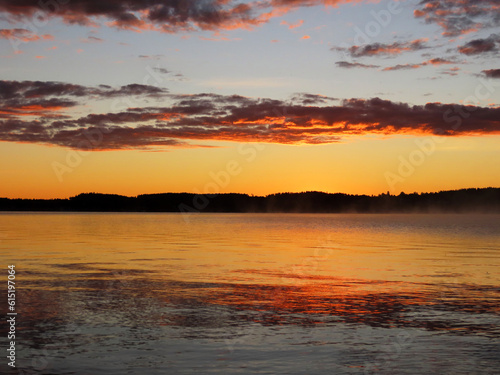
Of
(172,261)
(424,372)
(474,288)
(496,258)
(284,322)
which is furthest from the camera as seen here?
(496,258)

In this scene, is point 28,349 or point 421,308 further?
point 421,308

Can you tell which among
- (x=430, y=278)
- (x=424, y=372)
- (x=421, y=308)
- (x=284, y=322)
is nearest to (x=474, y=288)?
(x=430, y=278)

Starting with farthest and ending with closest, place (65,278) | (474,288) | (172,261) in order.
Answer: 1. (172,261)
2. (65,278)
3. (474,288)

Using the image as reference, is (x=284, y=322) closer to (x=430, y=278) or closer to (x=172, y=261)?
(x=430, y=278)

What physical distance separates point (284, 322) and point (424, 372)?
6.73 m

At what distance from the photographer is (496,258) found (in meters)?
48.5

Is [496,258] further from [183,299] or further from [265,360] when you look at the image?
[265,360]

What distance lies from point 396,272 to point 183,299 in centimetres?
1688

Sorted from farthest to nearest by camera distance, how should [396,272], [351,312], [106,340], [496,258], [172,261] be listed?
1. [496,258]
2. [172,261]
3. [396,272]
4. [351,312]
5. [106,340]

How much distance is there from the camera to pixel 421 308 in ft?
80.3

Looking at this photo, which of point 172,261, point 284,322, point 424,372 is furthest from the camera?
point 172,261

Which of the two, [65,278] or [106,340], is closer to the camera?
[106,340]

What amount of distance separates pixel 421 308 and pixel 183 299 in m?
10.1

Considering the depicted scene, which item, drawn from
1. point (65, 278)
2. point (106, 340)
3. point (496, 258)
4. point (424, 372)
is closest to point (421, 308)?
point (424, 372)
